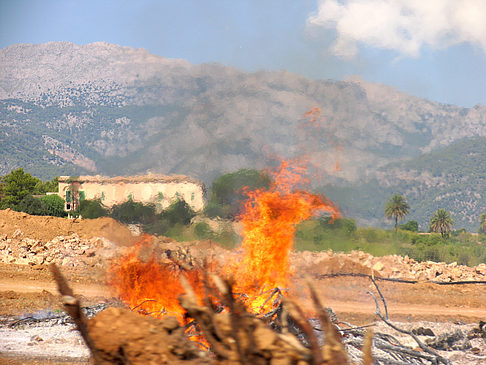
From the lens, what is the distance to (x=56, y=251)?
2662cm

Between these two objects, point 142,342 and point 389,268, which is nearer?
point 142,342

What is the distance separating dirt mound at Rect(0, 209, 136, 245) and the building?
147 cm

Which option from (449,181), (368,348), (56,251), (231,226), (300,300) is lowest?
(56,251)

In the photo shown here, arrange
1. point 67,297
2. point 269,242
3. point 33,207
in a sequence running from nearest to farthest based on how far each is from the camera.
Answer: point 67,297 < point 269,242 < point 33,207

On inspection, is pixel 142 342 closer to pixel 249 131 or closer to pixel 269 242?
pixel 269 242

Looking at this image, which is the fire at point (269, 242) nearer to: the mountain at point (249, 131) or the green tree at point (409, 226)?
the mountain at point (249, 131)

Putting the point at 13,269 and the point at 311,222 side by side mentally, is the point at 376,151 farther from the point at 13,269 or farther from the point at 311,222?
the point at 13,269

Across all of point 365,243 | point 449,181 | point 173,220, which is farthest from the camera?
point 449,181

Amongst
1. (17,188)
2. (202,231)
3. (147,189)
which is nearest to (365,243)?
(202,231)

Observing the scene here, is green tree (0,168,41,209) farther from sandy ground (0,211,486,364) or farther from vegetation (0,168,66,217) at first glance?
sandy ground (0,211,486,364)

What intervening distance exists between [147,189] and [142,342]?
24.9 metres

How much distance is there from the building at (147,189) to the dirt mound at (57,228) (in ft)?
4.83

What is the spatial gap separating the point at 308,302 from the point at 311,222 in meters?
11.3

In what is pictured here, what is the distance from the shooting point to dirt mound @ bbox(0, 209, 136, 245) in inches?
1112
